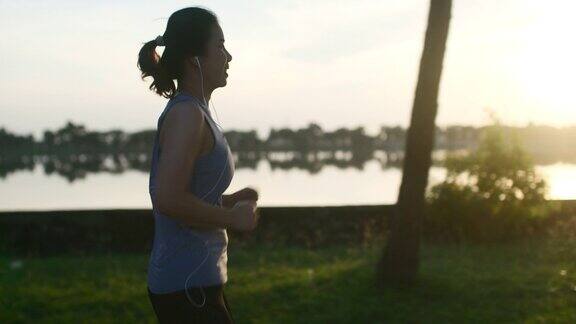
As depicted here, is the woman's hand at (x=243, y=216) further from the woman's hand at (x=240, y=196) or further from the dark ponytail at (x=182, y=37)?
the dark ponytail at (x=182, y=37)

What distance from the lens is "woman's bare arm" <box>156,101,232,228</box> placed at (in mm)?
2635

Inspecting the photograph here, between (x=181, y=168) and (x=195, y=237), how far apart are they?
11.9 inches

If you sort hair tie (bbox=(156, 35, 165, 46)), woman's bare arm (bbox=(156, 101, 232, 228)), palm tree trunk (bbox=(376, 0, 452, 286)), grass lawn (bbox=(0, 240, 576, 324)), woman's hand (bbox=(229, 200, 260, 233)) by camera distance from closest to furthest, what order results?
woman's bare arm (bbox=(156, 101, 232, 228))
woman's hand (bbox=(229, 200, 260, 233))
hair tie (bbox=(156, 35, 165, 46))
grass lawn (bbox=(0, 240, 576, 324))
palm tree trunk (bbox=(376, 0, 452, 286))

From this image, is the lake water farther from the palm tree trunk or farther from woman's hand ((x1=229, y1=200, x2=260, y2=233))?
woman's hand ((x1=229, y1=200, x2=260, y2=233))

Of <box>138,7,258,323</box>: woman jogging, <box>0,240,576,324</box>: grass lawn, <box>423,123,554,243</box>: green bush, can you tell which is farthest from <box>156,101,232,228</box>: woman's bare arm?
<box>423,123,554,243</box>: green bush

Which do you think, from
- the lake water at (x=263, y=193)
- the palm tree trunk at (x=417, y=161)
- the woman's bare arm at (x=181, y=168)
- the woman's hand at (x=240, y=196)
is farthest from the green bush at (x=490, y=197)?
the lake water at (x=263, y=193)

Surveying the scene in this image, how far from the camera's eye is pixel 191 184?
9.07 feet

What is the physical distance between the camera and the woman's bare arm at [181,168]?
2635 millimetres

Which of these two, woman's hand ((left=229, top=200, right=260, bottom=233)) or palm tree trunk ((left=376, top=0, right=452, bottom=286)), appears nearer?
woman's hand ((left=229, top=200, right=260, bottom=233))

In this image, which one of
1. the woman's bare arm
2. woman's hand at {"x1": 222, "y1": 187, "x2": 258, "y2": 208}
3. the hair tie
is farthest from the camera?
woman's hand at {"x1": 222, "y1": 187, "x2": 258, "y2": 208}

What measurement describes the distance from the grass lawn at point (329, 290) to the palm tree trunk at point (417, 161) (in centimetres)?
28

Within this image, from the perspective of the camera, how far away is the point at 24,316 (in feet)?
27.0

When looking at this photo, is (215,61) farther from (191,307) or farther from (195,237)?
(191,307)

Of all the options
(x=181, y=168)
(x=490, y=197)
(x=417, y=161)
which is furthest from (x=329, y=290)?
(x=181, y=168)
